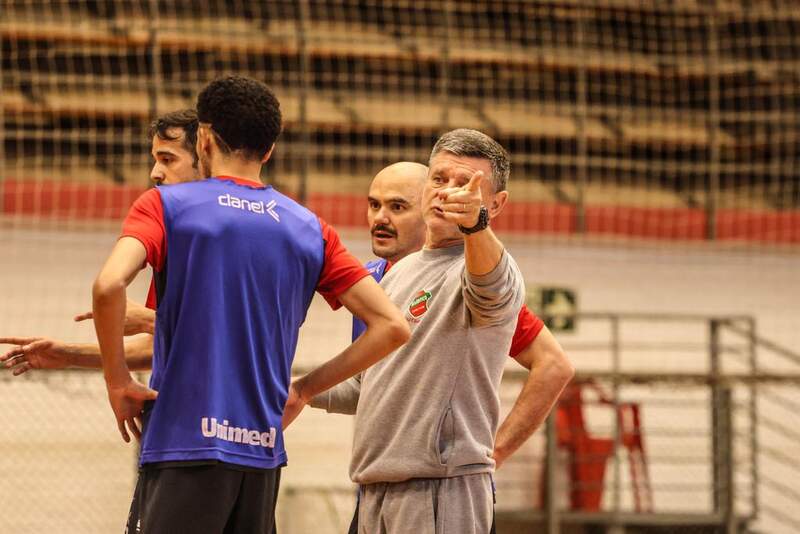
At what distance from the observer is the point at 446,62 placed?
716 centimetres

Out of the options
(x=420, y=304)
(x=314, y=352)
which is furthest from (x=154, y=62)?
(x=420, y=304)

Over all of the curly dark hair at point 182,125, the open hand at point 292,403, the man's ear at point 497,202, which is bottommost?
the open hand at point 292,403

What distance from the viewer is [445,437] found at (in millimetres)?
2350

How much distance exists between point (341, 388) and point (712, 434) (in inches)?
164

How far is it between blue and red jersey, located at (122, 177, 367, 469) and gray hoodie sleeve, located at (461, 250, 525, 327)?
0.36m

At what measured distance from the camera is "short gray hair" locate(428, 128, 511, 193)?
233 cm

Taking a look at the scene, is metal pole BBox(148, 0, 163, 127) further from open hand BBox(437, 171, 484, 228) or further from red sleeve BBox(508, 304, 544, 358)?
open hand BBox(437, 171, 484, 228)

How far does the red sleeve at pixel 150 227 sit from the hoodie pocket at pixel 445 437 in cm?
73

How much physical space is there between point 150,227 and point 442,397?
0.76m

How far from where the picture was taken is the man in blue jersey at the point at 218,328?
196cm

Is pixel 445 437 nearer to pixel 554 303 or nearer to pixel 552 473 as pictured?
pixel 552 473

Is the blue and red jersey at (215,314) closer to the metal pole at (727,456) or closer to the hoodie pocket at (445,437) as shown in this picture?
the hoodie pocket at (445,437)

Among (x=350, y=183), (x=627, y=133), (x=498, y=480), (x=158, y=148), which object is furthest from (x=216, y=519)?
(x=627, y=133)

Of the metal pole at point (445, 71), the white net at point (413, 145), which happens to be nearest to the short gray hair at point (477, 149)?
the white net at point (413, 145)
